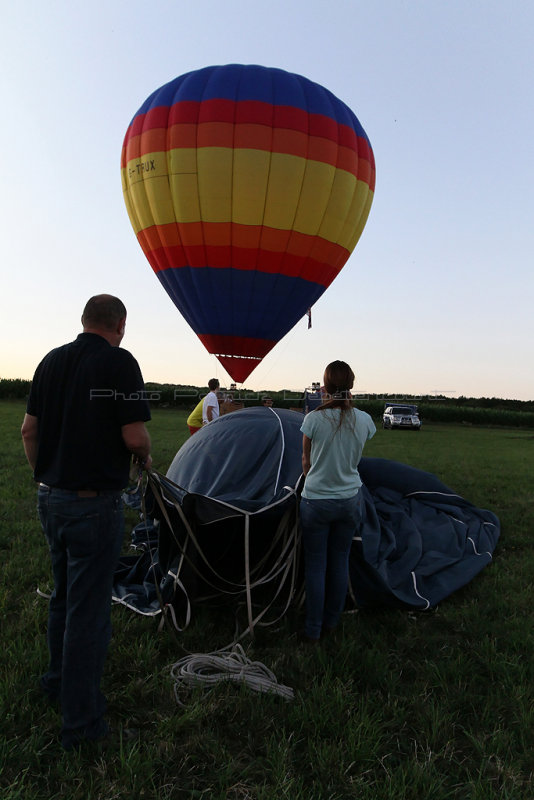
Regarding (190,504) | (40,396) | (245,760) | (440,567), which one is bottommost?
(245,760)

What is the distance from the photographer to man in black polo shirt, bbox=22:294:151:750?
217cm

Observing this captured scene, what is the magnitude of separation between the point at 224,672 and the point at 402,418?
86.7ft

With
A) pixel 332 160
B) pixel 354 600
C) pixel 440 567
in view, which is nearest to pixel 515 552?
pixel 440 567

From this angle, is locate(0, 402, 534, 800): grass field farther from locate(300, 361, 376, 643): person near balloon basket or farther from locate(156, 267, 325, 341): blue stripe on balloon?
locate(156, 267, 325, 341): blue stripe on balloon

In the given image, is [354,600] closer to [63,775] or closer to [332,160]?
[63,775]

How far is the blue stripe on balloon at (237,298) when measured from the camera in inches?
364

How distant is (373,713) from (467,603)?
5.22ft

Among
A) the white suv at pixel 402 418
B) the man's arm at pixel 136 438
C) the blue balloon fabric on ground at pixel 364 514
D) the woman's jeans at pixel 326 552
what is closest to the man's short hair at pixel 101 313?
the man's arm at pixel 136 438

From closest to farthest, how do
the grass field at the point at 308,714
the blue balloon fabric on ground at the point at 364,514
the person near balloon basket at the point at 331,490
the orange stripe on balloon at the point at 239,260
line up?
the grass field at the point at 308,714
the person near balloon basket at the point at 331,490
the blue balloon fabric on ground at the point at 364,514
the orange stripe on balloon at the point at 239,260

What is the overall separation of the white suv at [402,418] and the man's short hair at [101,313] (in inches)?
1057

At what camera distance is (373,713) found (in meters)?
2.45

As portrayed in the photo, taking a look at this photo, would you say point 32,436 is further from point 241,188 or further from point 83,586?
point 241,188

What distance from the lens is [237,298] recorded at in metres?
Result: 9.38

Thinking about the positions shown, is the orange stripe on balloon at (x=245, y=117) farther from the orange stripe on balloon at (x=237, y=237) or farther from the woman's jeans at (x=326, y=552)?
the woman's jeans at (x=326, y=552)
